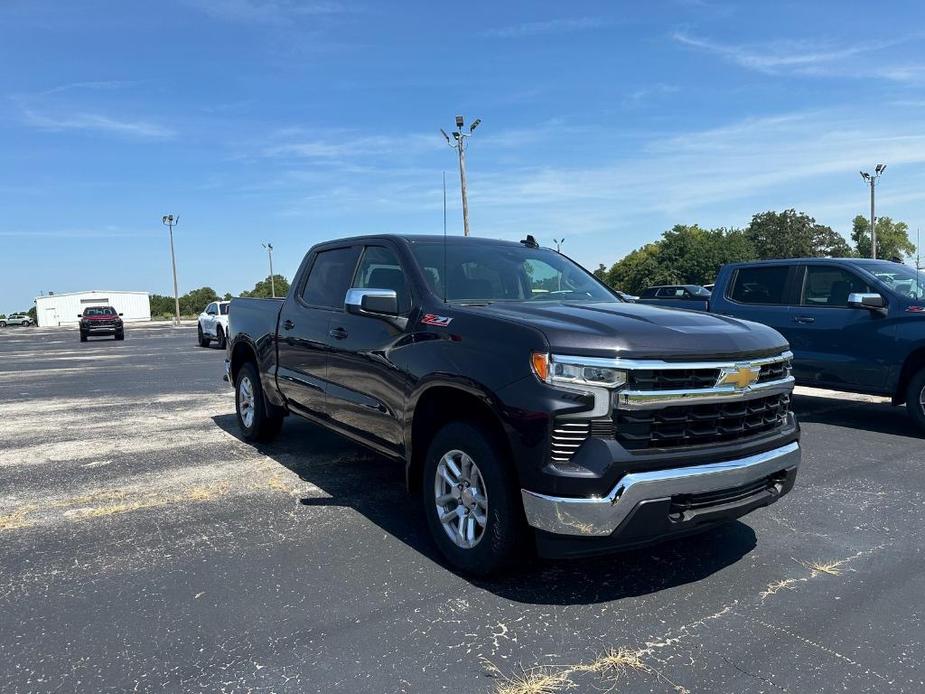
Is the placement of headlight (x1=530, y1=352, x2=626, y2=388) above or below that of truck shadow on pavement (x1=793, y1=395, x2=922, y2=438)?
above

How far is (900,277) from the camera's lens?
25.2ft

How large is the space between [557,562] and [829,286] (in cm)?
584

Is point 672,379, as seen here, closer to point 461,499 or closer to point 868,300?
point 461,499

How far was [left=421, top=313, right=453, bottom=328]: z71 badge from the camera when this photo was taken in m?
3.81

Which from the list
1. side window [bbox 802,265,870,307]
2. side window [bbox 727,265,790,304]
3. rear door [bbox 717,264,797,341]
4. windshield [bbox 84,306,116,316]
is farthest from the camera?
windshield [bbox 84,306,116,316]

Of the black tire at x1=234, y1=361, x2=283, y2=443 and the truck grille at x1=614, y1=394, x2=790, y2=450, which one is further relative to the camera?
the black tire at x1=234, y1=361, x2=283, y2=443

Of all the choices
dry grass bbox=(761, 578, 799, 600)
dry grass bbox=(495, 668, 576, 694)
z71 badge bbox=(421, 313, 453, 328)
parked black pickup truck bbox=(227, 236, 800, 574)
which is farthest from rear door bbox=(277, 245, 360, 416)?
Result: dry grass bbox=(761, 578, 799, 600)

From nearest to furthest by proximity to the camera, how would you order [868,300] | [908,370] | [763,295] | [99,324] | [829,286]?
[908,370], [868,300], [829,286], [763,295], [99,324]

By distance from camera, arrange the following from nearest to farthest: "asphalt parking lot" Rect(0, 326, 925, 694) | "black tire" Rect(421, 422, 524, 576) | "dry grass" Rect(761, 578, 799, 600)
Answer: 1. "asphalt parking lot" Rect(0, 326, 925, 694)
2. "black tire" Rect(421, 422, 524, 576)
3. "dry grass" Rect(761, 578, 799, 600)

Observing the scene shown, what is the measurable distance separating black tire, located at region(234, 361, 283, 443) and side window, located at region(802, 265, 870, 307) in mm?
6145

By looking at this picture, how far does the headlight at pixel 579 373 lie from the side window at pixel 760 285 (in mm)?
6148


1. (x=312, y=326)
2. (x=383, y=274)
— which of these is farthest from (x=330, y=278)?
A: (x=383, y=274)

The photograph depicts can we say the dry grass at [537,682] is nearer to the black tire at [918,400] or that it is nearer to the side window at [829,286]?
the black tire at [918,400]

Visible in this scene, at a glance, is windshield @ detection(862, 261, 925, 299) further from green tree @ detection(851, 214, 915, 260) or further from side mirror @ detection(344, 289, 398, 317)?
green tree @ detection(851, 214, 915, 260)
